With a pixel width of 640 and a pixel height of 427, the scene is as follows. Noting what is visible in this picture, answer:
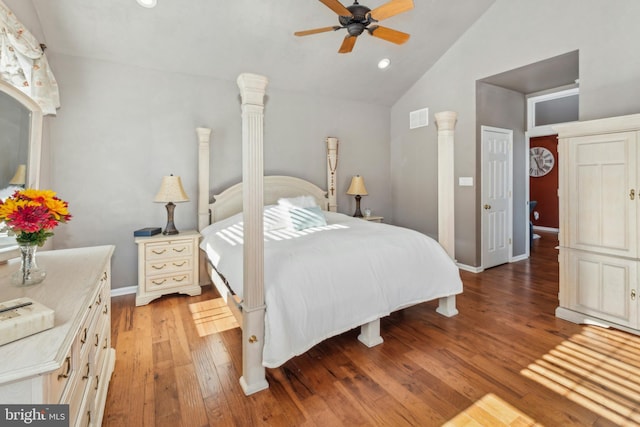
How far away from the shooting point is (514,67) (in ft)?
12.5

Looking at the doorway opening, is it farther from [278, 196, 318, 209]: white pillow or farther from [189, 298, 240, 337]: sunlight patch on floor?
[189, 298, 240, 337]: sunlight patch on floor

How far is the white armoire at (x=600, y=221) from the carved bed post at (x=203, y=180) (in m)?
3.64

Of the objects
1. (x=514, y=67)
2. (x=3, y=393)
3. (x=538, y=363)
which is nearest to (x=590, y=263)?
(x=538, y=363)

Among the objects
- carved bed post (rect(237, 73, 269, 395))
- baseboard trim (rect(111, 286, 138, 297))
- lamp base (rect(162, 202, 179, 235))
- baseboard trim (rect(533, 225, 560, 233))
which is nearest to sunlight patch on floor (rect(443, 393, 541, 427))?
carved bed post (rect(237, 73, 269, 395))

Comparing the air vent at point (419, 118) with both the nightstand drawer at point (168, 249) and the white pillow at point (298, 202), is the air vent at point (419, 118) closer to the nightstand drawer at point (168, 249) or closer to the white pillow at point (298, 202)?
the white pillow at point (298, 202)

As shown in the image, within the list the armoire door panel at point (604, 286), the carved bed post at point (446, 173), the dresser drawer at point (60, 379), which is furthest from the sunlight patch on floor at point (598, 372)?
the dresser drawer at point (60, 379)

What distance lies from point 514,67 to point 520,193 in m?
2.07

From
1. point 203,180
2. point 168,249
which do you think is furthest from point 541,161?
point 168,249

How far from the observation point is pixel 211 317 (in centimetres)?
296

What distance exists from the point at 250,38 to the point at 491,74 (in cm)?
306

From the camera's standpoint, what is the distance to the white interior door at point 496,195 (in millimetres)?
4457

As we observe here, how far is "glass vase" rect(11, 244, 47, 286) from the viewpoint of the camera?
4.27 ft

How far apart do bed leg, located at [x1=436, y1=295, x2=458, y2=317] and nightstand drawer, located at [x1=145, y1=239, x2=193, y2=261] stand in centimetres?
266

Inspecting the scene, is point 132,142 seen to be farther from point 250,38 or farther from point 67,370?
point 67,370
